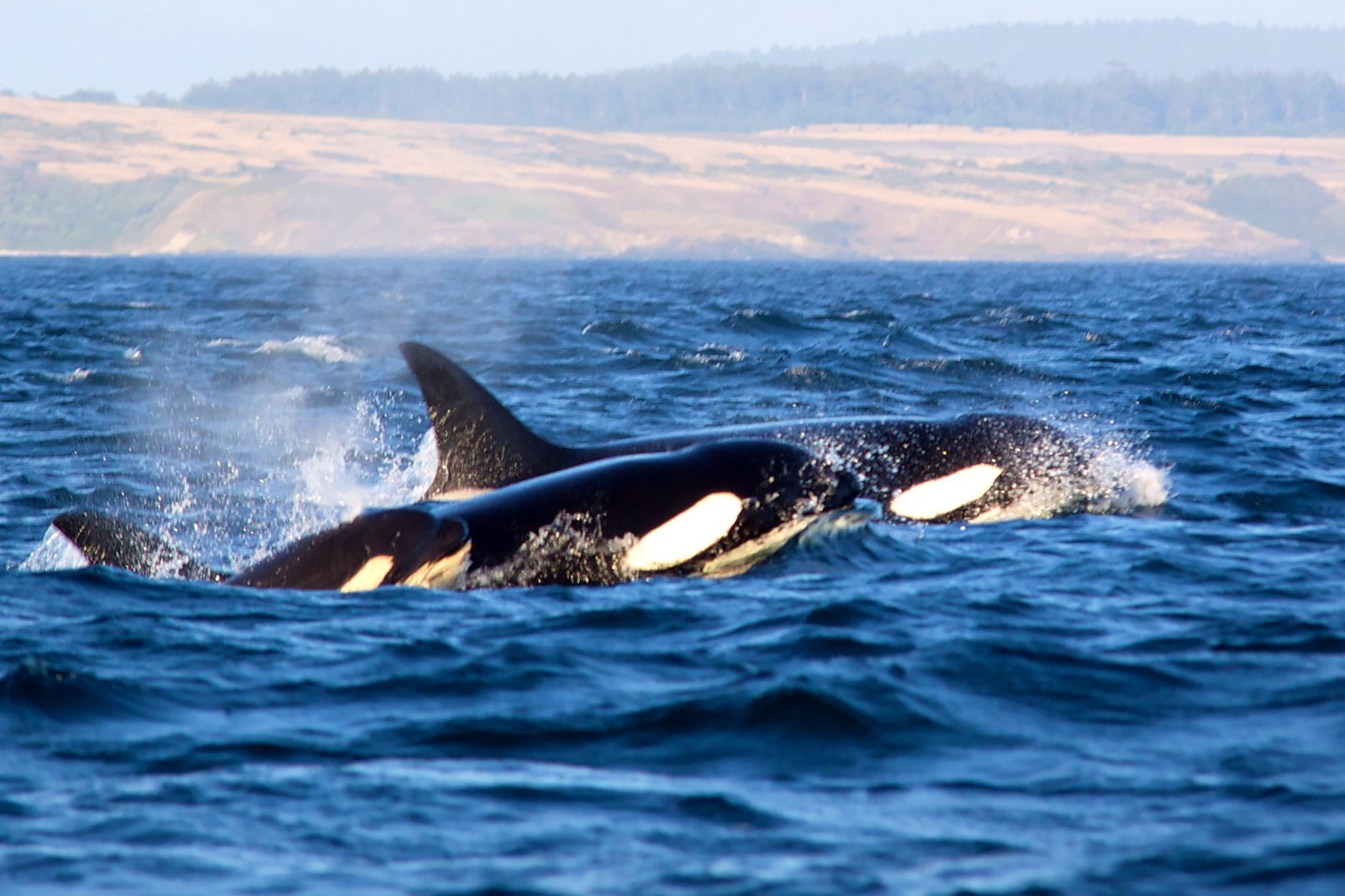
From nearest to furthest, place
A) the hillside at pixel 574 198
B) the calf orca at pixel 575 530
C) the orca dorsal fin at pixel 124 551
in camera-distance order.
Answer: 1. the calf orca at pixel 575 530
2. the orca dorsal fin at pixel 124 551
3. the hillside at pixel 574 198

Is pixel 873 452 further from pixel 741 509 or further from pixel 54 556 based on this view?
pixel 54 556

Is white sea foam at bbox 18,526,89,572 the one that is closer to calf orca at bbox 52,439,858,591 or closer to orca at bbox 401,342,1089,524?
calf orca at bbox 52,439,858,591

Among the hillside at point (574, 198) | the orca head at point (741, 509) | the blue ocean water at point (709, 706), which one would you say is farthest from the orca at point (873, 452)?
the hillside at point (574, 198)

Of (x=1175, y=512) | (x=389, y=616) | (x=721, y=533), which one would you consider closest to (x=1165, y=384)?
(x=1175, y=512)

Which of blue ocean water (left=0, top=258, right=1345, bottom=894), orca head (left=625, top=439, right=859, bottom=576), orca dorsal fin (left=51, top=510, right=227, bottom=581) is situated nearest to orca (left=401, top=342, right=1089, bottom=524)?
blue ocean water (left=0, top=258, right=1345, bottom=894)

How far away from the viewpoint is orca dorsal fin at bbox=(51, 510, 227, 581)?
8.36 m

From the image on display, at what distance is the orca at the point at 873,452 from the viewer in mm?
9562

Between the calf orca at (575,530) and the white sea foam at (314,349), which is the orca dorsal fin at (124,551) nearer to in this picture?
the calf orca at (575,530)

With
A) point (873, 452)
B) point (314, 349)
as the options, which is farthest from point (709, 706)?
point (314, 349)

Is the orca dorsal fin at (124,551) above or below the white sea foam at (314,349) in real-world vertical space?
above

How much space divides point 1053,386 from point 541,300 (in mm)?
23966

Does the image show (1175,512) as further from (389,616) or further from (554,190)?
(554,190)

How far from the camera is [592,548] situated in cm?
805

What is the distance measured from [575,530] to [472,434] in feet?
5.74
